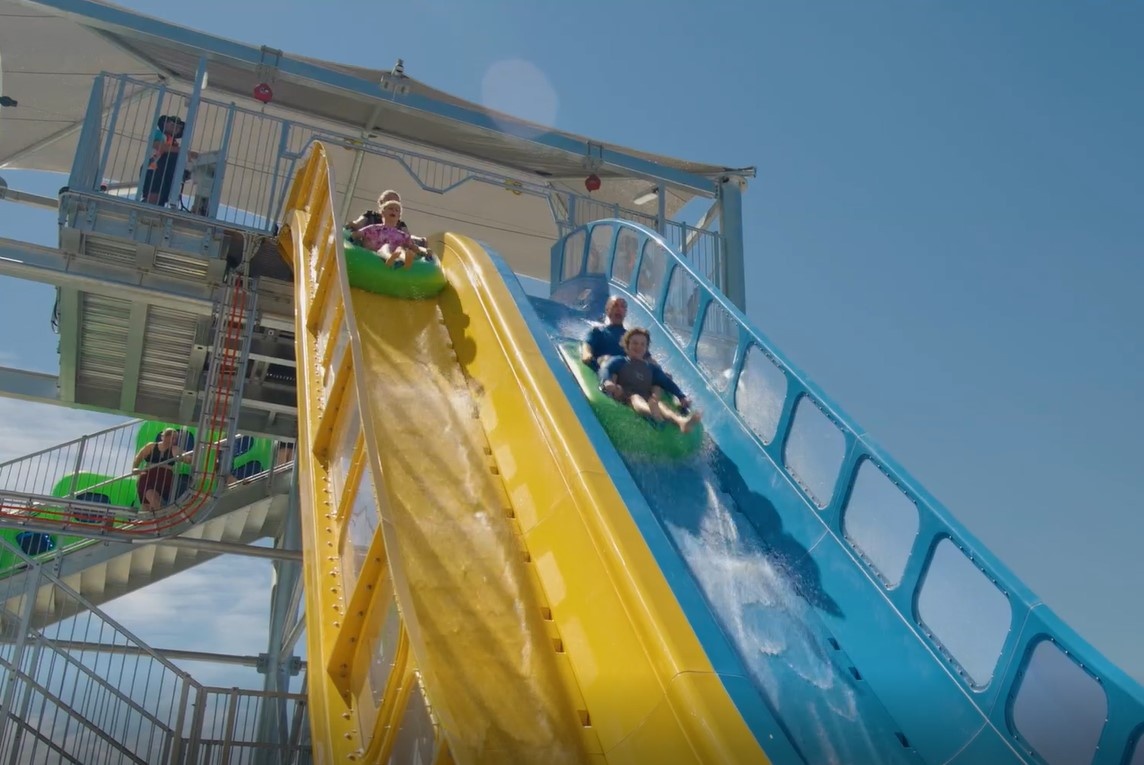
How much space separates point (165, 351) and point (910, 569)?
827cm

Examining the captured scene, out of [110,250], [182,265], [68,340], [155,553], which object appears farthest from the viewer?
[155,553]

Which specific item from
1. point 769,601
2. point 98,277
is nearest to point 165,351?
point 98,277

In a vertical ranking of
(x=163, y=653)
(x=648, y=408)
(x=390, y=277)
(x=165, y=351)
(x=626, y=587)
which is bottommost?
(x=163, y=653)

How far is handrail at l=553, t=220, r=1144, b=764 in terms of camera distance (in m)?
4.25

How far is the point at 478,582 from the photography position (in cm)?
482

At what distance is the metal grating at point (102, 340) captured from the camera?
994 cm

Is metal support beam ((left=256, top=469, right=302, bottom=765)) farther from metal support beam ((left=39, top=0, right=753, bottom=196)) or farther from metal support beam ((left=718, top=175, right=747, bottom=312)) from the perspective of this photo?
metal support beam ((left=718, top=175, right=747, bottom=312))

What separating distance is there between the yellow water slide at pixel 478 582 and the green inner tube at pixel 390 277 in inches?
37.2

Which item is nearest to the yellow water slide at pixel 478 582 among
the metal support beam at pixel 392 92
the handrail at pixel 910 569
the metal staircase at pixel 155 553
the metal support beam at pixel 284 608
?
the handrail at pixel 910 569

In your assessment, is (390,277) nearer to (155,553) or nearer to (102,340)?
(102,340)

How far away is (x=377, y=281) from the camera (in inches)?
314

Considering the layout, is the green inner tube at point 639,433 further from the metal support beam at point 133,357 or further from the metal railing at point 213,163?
the metal support beam at point 133,357

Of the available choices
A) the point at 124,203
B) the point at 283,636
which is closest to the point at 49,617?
the point at 283,636

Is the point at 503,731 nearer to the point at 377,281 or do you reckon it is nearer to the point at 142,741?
the point at 377,281
